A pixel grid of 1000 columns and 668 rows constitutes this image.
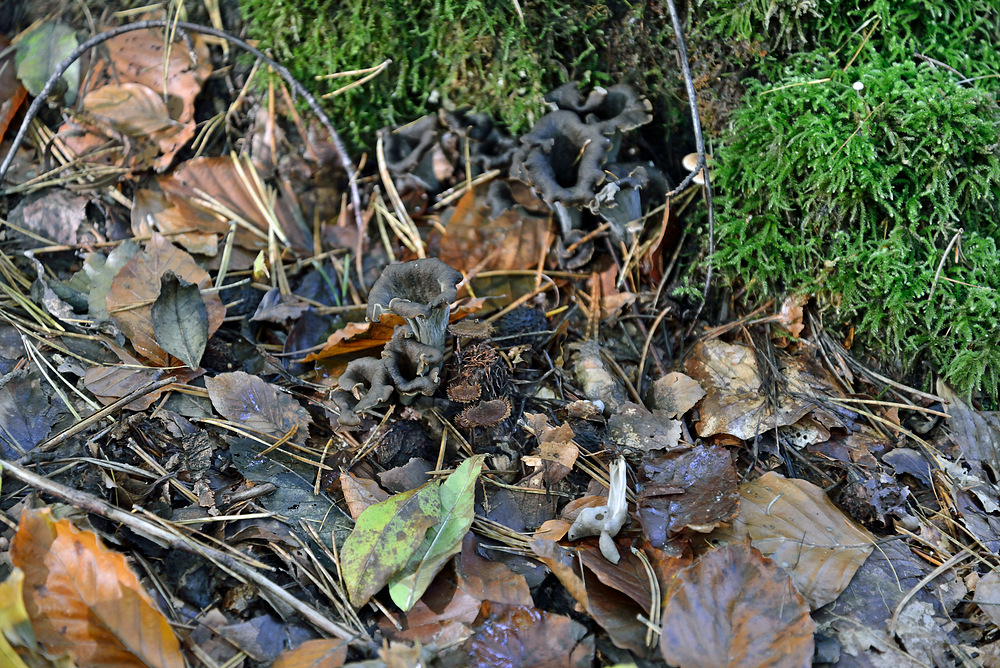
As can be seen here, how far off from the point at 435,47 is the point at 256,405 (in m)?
2.12

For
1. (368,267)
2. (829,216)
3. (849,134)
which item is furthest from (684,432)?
(368,267)

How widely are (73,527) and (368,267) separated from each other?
1895 mm

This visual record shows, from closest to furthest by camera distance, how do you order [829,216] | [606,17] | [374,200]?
[829,216], [606,17], [374,200]

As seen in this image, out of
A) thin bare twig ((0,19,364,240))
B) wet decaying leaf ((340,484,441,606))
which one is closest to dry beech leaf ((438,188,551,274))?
thin bare twig ((0,19,364,240))

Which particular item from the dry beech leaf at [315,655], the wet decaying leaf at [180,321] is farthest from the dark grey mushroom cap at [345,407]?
the dry beech leaf at [315,655]

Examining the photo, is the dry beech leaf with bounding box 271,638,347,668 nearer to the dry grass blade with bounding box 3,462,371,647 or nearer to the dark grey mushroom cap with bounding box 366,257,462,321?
the dry grass blade with bounding box 3,462,371,647

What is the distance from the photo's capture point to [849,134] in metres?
2.76

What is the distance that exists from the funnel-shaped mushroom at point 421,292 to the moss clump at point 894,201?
5.02ft

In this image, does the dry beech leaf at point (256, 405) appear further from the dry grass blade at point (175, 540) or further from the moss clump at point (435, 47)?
the moss clump at point (435, 47)

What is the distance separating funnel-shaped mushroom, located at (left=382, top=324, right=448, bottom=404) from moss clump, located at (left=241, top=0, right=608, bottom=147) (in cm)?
159

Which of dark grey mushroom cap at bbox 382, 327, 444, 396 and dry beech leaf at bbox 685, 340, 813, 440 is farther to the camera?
dry beech leaf at bbox 685, 340, 813, 440

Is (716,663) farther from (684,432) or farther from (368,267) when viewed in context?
(368,267)

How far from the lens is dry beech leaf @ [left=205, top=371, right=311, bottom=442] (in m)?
2.49

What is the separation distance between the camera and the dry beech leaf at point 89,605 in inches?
67.8
